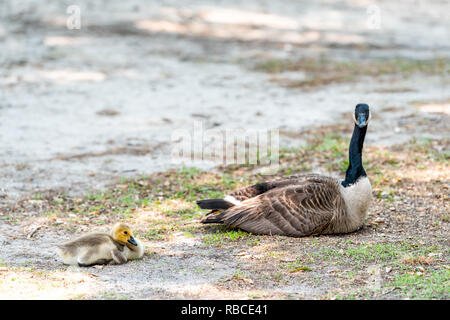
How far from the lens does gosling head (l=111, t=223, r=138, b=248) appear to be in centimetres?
618

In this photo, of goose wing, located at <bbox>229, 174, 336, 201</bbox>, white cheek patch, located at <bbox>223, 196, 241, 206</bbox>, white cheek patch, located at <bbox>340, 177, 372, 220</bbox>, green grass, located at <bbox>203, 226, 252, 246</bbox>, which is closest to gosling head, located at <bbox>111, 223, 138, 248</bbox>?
green grass, located at <bbox>203, 226, 252, 246</bbox>

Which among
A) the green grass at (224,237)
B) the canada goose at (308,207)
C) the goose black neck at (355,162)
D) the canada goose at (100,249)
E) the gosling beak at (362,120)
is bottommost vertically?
the green grass at (224,237)

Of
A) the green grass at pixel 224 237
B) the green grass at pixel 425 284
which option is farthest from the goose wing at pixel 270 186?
the green grass at pixel 425 284

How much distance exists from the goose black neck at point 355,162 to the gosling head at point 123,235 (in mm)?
2279

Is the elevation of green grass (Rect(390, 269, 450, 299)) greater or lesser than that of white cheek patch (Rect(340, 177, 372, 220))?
lesser

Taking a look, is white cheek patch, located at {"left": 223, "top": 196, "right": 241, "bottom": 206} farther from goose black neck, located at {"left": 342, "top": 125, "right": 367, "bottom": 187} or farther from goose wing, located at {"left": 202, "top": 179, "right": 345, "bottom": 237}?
goose black neck, located at {"left": 342, "top": 125, "right": 367, "bottom": 187}

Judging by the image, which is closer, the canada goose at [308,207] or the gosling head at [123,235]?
the gosling head at [123,235]

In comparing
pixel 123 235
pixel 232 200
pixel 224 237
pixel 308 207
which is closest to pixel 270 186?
pixel 232 200

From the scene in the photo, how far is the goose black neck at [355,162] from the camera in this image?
22.8ft

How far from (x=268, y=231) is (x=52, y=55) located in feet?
35.2

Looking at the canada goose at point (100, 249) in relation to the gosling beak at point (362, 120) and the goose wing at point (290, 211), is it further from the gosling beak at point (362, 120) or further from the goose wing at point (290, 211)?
the gosling beak at point (362, 120)
